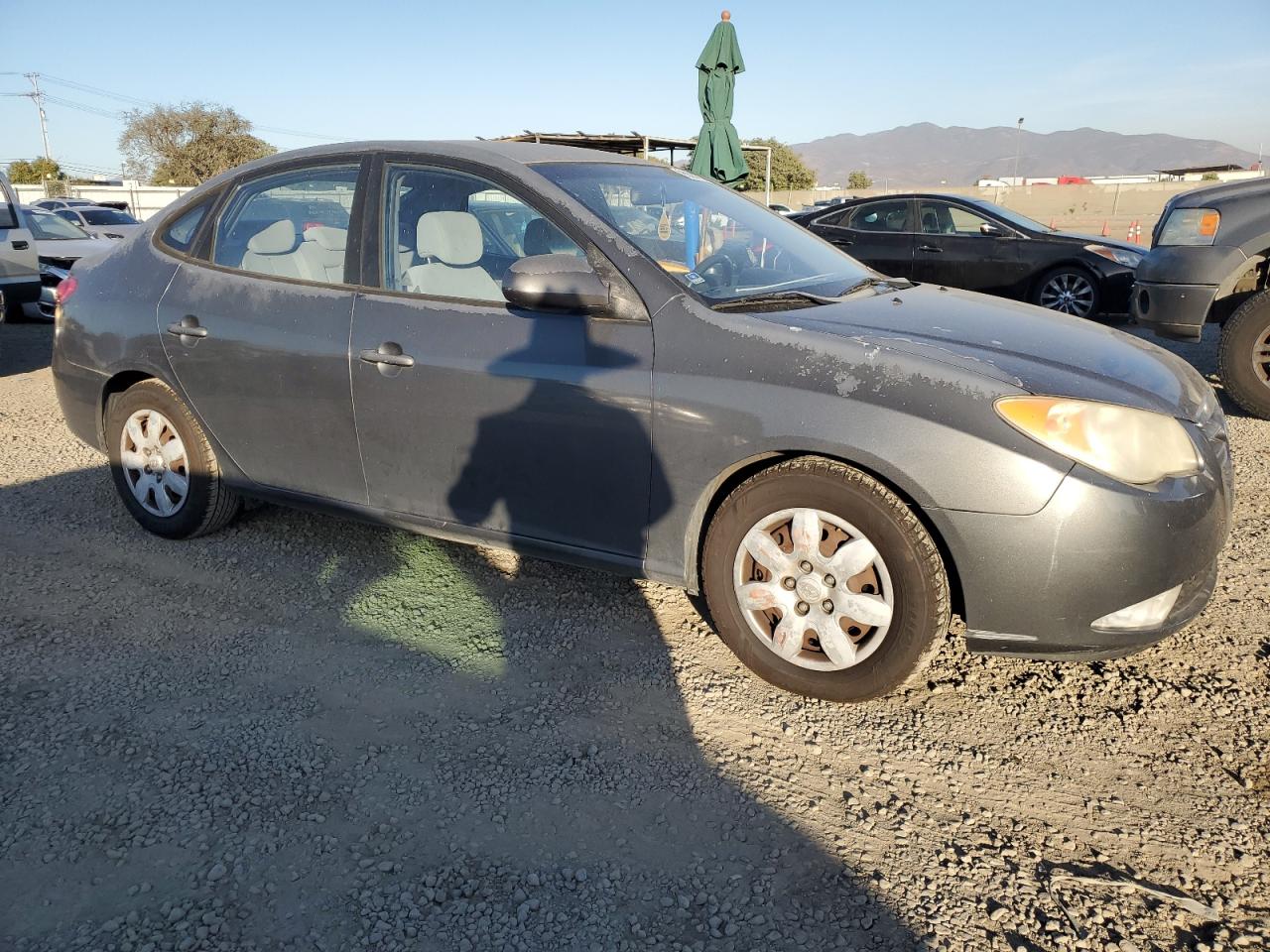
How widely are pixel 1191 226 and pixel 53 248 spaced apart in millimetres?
12175

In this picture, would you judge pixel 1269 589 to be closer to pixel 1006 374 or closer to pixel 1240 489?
pixel 1240 489

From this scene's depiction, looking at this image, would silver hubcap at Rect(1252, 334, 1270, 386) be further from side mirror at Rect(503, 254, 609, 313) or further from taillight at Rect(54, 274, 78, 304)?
taillight at Rect(54, 274, 78, 304)

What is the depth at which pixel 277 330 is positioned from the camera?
142 inches

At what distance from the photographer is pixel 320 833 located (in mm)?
2318

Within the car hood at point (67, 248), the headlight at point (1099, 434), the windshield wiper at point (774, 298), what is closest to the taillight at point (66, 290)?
the windshield wiper at point (774, 298)

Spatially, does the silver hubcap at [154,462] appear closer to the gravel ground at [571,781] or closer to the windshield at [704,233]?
the gravel ground at [571,781]

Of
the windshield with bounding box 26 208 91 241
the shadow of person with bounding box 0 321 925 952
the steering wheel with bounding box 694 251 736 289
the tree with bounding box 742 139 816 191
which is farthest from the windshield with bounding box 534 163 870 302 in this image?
the tree with bounding box 742 139 816 191

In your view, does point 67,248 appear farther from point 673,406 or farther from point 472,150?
point 673,406

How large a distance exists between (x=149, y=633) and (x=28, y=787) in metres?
0.93

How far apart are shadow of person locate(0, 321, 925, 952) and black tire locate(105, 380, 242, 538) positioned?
0.20m

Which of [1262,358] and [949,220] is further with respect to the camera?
[949,220]

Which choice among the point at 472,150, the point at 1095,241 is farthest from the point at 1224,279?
the point at 472,150

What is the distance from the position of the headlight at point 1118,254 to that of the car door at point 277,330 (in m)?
8.08


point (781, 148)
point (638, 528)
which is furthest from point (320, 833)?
point (781, 148)
